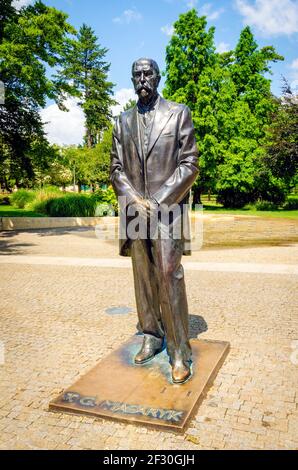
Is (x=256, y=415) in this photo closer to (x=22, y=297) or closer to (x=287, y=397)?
(x=287, y=397)

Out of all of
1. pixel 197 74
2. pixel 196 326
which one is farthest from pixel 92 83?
pixel 196 326

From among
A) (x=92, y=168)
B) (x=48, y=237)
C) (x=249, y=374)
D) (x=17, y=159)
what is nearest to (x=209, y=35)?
(x=92, y=168)

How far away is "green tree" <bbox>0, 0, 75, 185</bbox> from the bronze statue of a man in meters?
12.4

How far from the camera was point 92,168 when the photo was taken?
4241 centimetres

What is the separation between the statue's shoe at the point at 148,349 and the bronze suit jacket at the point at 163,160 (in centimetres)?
115

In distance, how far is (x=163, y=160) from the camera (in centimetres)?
394

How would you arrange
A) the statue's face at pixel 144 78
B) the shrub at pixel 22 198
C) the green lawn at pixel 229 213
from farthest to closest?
1. the shrub at pixel 22 198
2. the green lawn at pixel 229 213
3. the statue's face at pixel 144 78

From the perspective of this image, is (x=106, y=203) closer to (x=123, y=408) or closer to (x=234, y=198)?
(x=234, y=198)

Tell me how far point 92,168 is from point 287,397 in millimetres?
40070

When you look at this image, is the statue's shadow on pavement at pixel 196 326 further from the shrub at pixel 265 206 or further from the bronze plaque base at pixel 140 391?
the shrub at pixel 265 206

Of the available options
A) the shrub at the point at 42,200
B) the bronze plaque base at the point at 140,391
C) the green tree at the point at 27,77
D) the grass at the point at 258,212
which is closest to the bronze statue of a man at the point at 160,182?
the bronze plaque base at the point at 140,391

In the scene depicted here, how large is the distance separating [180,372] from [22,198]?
26487 millimetres

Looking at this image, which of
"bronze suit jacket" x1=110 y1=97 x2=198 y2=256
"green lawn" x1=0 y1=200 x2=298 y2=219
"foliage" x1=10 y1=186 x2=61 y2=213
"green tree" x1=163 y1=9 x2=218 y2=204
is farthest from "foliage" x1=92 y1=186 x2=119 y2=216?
"bronze suit jacket" x1=110 y1=97 x2=198 y2=256

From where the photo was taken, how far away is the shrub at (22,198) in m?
27.9
